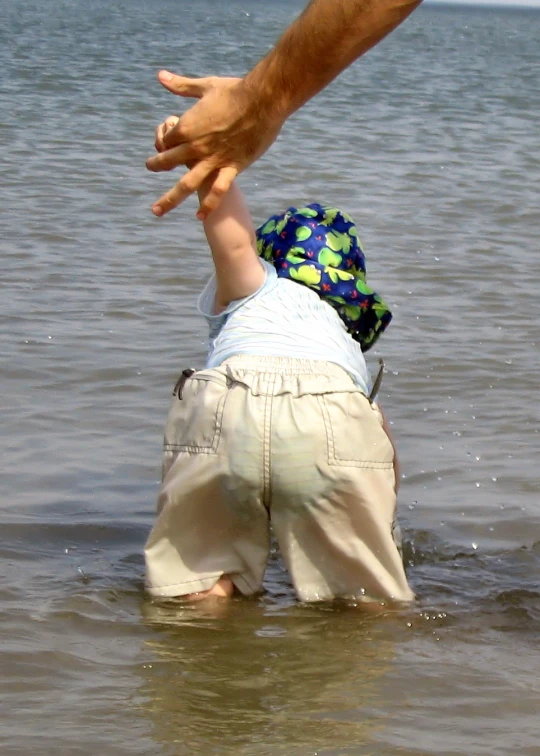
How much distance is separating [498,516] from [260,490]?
1.42 metres

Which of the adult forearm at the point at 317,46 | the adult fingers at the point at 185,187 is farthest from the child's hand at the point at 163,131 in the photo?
the adult forearm at the point at 317,46

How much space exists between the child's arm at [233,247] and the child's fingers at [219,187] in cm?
10

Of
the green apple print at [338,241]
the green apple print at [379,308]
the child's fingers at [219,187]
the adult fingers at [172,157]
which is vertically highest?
the adult fingers at [172,157]

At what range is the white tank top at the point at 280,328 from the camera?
3219 mm

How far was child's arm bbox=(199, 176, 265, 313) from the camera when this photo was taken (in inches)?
124

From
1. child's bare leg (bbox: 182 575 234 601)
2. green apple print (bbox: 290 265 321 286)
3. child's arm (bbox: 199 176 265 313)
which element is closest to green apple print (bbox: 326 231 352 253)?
green apple print (bbox: 290 265 321 286)

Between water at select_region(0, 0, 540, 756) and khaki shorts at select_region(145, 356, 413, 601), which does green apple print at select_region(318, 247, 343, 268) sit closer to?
khaki shorts at select_region(145, 356, 413, 601)

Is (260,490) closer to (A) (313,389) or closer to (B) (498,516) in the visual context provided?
(A) (313,389)

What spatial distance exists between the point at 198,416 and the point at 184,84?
73 centimetres

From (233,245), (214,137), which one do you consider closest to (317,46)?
(214,137)

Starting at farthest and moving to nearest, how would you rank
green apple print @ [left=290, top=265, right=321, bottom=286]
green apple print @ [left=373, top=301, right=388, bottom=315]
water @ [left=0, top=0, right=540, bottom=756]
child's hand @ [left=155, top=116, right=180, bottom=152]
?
green apple print @ [left=373, top=301, right=388, bottom=315], green apple print @ [left=290, top=265, right=321, bottom=286], child's hand @ [left=155, top=116, right=180, bottom=152], water @ [left=0, top=0, right=540, bottom=756]

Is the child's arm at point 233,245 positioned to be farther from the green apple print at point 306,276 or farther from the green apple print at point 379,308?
the green apple print at point 379,308

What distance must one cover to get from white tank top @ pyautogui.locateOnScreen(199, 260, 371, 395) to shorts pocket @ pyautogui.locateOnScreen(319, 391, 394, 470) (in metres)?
0.14

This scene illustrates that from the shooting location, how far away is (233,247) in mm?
3182
